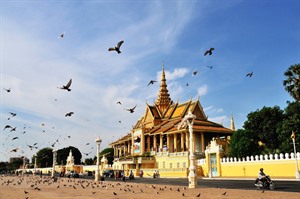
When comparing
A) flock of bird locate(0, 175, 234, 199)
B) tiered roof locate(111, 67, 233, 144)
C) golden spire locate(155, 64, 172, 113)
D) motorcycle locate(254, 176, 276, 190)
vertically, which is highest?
golden spire locate(155, 64, 172, 113)

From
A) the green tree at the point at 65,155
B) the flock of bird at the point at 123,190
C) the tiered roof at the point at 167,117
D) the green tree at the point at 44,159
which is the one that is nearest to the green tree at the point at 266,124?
the tiered roof at the point at 167,117

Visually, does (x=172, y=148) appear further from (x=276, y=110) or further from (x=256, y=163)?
(x=256, y=163)

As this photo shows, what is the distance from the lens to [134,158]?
175ft

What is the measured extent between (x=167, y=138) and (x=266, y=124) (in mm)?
18428

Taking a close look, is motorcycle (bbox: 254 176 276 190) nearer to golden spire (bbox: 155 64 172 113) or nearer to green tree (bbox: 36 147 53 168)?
golden spire (bbox: 155 64 172 113)

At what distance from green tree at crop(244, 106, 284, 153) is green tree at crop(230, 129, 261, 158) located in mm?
739

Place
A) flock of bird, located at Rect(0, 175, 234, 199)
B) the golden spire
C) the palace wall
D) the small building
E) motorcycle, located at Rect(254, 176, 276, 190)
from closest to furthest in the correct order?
flock of bird, located at Rect(0, 175, 234, 199)
motorcycle, located at Rect(254, 176, 276, 190)
the palace wall
the small building
the golden spire

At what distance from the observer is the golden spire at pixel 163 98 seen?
67.9 metres

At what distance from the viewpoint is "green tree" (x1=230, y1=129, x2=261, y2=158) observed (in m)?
41.5

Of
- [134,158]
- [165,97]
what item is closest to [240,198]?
[134,158]

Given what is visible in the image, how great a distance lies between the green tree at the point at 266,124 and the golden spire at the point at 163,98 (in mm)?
26104

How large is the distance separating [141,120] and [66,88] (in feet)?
193

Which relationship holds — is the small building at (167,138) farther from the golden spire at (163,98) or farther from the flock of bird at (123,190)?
the flock of bird at (123,190)

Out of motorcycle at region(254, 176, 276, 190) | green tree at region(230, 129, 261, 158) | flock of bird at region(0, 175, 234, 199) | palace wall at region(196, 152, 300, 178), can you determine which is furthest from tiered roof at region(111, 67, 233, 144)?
motorcycle at region(254, 176, 276, 190)
